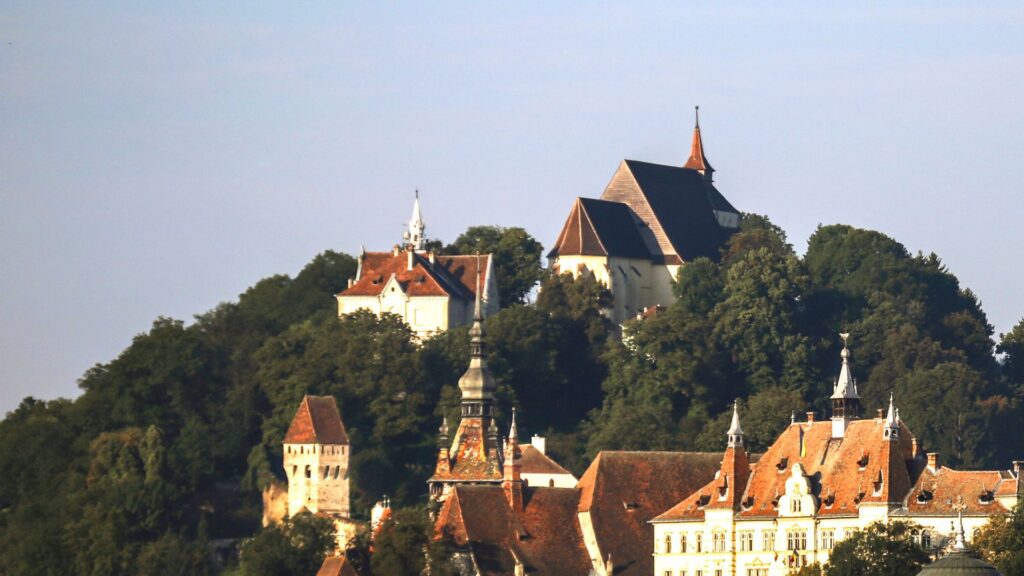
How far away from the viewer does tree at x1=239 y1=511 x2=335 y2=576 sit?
12681 cm

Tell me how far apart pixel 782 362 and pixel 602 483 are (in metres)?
26.4

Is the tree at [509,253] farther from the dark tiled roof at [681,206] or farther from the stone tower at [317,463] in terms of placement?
the stone tower at [317,463]

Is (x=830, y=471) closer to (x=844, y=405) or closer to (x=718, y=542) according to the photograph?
(x=844, y=405)

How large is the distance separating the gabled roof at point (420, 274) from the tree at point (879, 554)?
1968 inches

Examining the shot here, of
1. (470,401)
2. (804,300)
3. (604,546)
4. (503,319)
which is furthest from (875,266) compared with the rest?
(604,546)

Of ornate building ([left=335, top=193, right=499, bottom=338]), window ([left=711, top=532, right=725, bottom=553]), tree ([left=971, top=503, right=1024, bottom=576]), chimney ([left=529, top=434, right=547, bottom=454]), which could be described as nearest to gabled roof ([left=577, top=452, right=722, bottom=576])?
window ([left=711, top=532, right=725, bottom=553])

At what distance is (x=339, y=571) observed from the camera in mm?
121750

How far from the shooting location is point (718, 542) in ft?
389

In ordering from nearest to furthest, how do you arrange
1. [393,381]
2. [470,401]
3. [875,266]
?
[470,401] → [393,381] → [875,266]

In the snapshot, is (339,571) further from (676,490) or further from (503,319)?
(503,319)

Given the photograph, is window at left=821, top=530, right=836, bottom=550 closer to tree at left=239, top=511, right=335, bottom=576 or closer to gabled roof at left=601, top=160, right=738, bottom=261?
tree at left=239, top=511, right=335, bottom=576

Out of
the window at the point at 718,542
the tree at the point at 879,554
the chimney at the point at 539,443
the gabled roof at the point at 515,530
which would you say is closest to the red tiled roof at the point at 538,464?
the chimney at the point at 539,443

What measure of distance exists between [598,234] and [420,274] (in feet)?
29.4

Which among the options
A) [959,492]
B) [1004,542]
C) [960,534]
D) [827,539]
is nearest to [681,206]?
[827,539]
